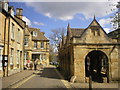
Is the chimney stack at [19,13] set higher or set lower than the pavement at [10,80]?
higher

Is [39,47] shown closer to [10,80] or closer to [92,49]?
[10,80]

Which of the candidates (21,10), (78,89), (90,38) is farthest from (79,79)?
(21,10)

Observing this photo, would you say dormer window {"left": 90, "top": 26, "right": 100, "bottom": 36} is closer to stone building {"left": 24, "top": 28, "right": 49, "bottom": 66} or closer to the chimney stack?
the chimney stack

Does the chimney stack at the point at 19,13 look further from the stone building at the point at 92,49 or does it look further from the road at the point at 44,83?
the stone building at the point at 92,49

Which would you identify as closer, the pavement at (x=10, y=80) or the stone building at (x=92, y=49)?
the pavement at (x=10, y=80)

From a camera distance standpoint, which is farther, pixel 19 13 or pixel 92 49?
pixel 19 13

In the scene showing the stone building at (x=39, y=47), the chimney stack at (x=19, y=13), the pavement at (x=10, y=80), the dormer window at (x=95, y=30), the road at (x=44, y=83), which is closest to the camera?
the pavement at (x=10, y=80)

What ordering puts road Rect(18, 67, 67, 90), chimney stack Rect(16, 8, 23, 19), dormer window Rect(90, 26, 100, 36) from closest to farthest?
road Rect(18, 67, 67, 90), dormer window Rect(90, 26, 100, 36), chimney stack Rect(16, 8, 23, 19)

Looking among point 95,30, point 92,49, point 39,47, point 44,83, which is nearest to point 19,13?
point 39,47

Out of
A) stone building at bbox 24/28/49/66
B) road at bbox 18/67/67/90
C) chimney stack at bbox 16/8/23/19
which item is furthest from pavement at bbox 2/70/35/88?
stone building at bbox 24/28/49/66

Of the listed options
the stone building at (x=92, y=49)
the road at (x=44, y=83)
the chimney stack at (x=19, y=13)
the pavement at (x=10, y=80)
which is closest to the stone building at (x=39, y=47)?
the chimney stack at (x=19, y=13)

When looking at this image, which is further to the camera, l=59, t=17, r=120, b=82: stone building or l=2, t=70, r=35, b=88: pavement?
l=59, t=17, r=120, b=82: stone building

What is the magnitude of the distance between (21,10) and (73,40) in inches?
708

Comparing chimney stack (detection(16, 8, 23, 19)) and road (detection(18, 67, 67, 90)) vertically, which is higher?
chimney stack (detection(16, 8, 23, 19))
